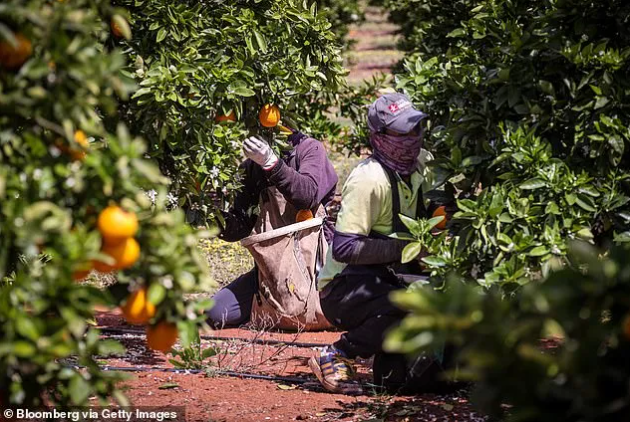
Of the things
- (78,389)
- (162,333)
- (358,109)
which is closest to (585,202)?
(162,333)

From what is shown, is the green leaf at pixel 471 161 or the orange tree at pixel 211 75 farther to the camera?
the orange tree at pixel 211 75

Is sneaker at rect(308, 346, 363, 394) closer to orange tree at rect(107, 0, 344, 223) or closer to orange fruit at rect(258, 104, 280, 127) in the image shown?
orange tree at rect(107, 0, 344, 223)

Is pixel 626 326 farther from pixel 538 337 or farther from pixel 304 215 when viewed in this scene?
pixel 304 215

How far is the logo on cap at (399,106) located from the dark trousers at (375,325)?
0.67 metres

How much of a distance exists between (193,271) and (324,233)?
110 inches

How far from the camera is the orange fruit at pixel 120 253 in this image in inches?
70.5

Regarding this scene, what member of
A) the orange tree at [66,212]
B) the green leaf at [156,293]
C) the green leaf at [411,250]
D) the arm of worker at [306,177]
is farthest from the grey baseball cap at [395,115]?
the green leaf at [156,293]

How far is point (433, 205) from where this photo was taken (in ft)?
11.5

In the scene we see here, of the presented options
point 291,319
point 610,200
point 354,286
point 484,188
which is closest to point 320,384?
point 354,286

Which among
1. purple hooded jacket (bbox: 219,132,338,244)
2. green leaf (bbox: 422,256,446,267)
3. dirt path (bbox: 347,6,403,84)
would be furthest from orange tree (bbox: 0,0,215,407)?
dirt path (bbox: 347,6,403,84)

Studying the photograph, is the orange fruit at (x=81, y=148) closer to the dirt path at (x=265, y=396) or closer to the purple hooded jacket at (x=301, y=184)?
the dirt path at (x=265, y=396)

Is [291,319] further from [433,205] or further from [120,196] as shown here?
[120,196]

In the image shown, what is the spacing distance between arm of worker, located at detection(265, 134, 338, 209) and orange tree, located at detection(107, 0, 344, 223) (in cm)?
19

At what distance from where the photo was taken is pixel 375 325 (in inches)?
139
